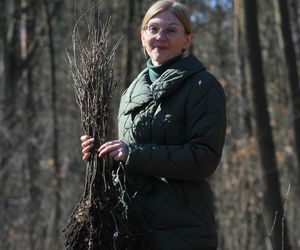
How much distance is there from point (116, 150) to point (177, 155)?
0.28m

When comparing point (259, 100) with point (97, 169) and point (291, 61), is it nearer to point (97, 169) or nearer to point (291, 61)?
point (291, 61)

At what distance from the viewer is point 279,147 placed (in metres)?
14.5

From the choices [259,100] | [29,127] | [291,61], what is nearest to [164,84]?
[259,100]

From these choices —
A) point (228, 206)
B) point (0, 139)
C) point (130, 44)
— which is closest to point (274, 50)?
point (130, 44)

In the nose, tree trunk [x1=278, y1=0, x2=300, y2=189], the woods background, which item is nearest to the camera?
the nose

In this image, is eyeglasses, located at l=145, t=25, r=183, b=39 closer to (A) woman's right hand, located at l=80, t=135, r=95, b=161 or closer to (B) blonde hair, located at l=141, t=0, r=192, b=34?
(B) blonde hair, located at l=141, t=0, r=192, b=34

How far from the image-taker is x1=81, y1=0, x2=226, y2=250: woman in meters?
3.13

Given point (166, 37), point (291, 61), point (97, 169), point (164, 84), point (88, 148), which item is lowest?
point (97, 169)

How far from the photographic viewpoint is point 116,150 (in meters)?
3.20

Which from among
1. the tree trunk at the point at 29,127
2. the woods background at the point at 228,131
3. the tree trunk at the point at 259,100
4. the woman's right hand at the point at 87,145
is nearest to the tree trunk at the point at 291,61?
the woods background at the point at 228,131

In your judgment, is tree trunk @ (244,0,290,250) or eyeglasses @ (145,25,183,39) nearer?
eyeglasses @ (145,25,183,39)

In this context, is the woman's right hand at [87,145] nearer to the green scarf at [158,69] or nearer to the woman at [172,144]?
the woman at [172,144]

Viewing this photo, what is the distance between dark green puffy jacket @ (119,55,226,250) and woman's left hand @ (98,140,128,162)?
34mm

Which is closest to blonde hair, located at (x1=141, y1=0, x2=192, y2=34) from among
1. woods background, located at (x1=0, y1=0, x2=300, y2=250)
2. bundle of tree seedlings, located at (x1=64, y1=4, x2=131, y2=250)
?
bundle of tree seedlings, located at (x1=64, y1=4, x2=131, y2=250)
